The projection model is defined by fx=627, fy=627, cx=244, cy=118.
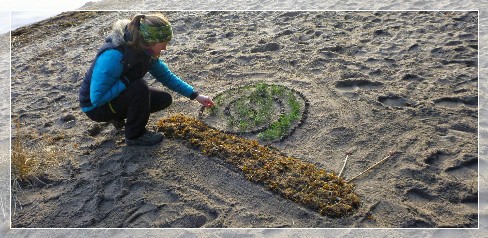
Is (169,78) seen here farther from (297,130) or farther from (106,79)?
(297,130)

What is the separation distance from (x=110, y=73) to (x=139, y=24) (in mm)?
447

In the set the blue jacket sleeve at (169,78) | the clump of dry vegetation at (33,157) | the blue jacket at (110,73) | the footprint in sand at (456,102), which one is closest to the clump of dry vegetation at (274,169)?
the blue jacket sleeve at (169,78)

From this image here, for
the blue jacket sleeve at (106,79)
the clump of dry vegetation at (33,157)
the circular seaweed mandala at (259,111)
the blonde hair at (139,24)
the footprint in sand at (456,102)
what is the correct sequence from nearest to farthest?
the blonde hair at (139,24) → the blue jacket sleeve at (106,79) → the clump of dry vegetation at (33,157) → the circular seaweed mandala at (259,111) → the footprint in sand at (456,102)

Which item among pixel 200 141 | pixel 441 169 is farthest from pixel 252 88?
pixel 441 169

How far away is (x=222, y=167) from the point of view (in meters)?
4.73

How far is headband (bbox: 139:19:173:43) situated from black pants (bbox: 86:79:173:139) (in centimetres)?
49

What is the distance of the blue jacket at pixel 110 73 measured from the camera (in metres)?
4.50

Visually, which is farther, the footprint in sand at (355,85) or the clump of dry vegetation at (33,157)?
the footprint in sand at (355,85)

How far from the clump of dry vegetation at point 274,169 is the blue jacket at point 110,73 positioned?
0.52 metres

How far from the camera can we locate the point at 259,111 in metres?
5.46

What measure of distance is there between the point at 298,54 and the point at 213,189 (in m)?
2.32

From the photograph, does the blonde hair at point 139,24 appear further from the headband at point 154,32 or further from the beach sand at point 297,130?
the beach sand at point 297,130

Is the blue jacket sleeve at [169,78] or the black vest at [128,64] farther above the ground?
the black vest at [128,64]

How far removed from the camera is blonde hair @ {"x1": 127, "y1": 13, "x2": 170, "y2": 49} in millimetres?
4285
